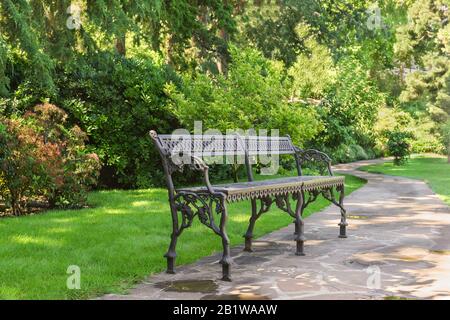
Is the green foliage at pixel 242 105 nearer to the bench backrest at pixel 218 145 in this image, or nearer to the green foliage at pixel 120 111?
the green foliage at pixel 120 111

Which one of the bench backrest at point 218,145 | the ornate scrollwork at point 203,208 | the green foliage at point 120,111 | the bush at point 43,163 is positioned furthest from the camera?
the green foliage at point 120,111

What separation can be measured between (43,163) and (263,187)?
176 inches

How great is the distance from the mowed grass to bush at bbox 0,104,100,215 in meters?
0.48

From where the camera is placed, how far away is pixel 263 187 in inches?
233

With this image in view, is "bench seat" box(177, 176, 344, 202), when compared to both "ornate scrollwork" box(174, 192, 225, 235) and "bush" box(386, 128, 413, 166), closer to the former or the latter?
"ornate scrollwork" box(174, 192, 225, 235)

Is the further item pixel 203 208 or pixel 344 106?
pixel 344 106

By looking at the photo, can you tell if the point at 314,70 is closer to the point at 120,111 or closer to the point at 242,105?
the point at 242,105

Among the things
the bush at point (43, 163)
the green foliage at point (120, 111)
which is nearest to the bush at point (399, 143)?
the green foliage at point (120, 111)

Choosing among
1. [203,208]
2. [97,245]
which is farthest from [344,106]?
[203,208]

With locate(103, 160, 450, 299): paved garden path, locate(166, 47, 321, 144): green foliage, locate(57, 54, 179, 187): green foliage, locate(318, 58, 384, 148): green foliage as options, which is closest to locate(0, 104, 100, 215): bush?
locate(57, 54, 179, 187): green foliage

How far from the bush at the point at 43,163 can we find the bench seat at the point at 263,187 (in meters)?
4.00

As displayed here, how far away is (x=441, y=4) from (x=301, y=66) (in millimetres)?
16782

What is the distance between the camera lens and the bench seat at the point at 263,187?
18.0 feet
